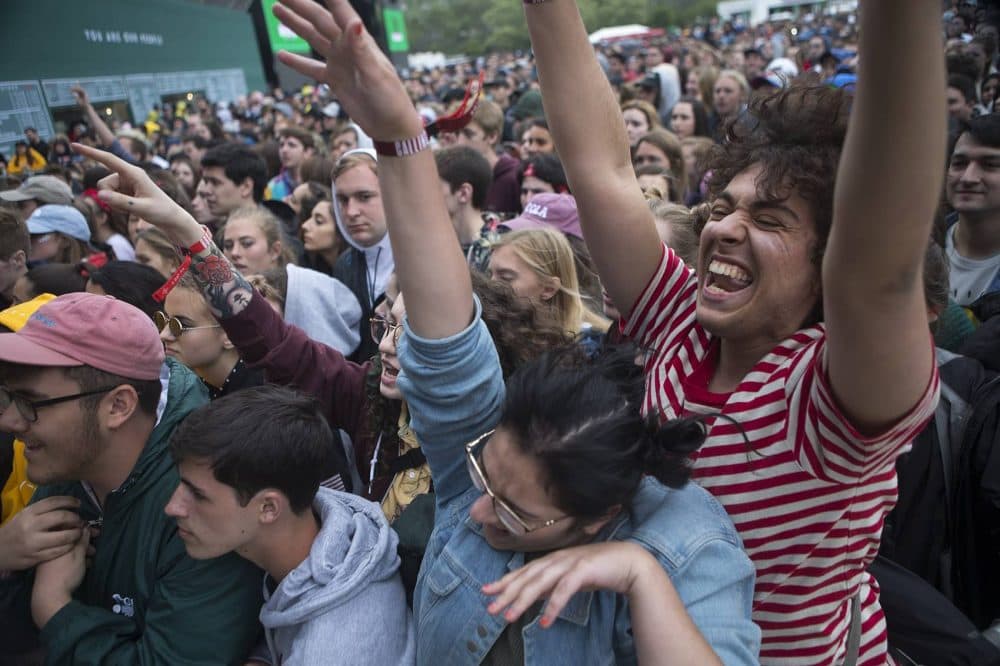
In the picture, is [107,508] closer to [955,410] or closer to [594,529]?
[594,529]

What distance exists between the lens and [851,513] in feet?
3.89

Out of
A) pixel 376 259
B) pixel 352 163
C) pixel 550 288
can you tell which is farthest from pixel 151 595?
pixel 352 163

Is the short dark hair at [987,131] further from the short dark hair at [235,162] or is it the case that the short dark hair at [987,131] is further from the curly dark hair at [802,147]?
the short dark hair at [235,162]

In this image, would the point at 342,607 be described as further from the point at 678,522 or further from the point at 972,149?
the point at 972,149

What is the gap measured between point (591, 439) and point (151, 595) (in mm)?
1239

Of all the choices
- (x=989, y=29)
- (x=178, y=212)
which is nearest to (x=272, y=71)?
(x=989, y=29)

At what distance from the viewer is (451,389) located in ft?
3.92

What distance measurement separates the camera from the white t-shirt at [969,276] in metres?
3.18

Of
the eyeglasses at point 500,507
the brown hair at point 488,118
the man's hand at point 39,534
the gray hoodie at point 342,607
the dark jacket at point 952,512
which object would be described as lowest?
the dark jacket at point 952,512

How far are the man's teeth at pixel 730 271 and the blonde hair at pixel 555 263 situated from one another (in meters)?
1.67

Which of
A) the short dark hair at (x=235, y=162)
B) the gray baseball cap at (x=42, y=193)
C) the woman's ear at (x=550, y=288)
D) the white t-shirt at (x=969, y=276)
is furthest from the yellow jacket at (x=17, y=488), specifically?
the white t-shirt at (x=969, y=276)

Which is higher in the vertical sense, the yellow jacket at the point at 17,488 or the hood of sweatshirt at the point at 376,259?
the hood of sweatshirt at the point at 376,259

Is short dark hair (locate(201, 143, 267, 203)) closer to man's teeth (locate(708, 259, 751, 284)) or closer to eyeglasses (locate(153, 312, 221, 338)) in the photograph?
eyeglasses (locate(153, 312, 221, 338))

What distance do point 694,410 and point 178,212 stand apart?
5.10ft
